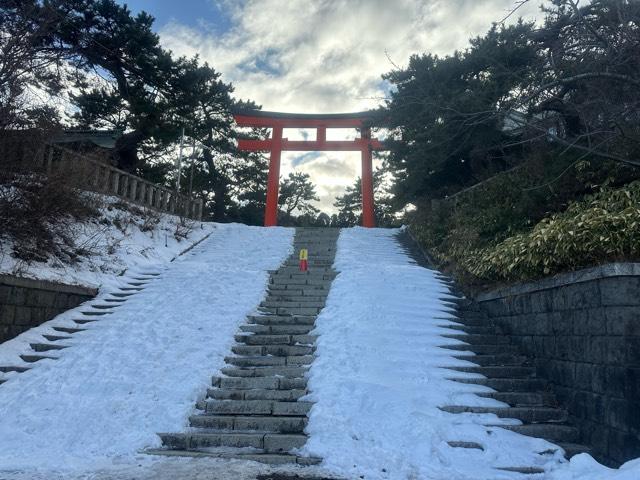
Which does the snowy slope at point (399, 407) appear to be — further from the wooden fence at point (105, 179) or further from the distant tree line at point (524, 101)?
the wooden fence at point (105, 179)

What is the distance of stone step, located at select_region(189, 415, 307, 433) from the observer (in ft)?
16.2

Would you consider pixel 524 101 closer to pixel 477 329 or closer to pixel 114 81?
pixel 477 329

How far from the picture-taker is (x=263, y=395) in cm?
A: 550

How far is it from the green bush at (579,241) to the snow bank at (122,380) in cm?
440

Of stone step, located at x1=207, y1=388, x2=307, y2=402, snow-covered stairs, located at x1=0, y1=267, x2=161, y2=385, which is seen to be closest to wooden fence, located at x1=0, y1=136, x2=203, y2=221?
snow-covered stairs, located at x1=0, y1=267, x2=161, y2=385

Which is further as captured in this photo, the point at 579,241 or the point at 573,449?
the point at 579,241

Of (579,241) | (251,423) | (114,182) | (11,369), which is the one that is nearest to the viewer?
(251,423)

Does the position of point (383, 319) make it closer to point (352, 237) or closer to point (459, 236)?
point (459, 236)

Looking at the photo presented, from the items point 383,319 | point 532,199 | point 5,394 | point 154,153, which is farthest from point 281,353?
point 154,153

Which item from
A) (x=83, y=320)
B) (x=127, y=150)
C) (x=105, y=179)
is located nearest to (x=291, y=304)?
(x=83, y=320)

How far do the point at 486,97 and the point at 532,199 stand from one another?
2.59m

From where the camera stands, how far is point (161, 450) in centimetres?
452

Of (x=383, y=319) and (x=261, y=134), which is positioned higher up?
(x=261, y=134)

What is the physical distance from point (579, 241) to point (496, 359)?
A: 2011 millimetres
